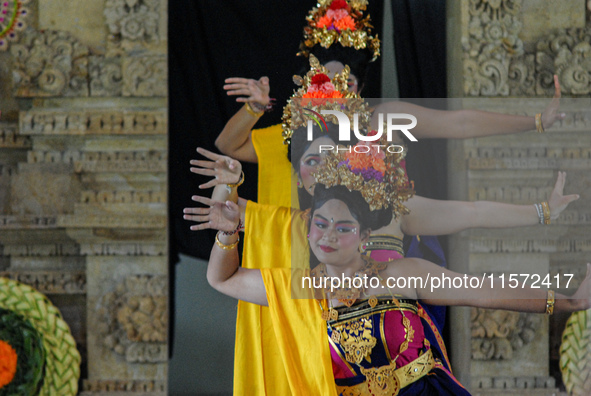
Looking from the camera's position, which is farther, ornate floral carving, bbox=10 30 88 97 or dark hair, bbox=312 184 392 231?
ornate floral carving, bbox=10 30 88 97

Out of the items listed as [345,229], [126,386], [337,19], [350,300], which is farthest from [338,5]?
[126,386]

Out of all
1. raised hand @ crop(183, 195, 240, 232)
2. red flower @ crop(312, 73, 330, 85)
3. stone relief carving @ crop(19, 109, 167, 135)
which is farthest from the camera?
stone relief carving @ crop(19, 109, 167, 135)

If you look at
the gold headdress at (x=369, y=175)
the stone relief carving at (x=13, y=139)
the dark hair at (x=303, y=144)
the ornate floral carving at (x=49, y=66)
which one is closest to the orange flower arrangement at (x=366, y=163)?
the gold headdress at (x=369, y=175)

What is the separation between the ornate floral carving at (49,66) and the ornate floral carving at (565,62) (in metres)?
2.20

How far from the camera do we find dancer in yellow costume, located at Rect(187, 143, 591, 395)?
93.7 inches

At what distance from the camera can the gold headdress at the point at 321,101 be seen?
2.87 m

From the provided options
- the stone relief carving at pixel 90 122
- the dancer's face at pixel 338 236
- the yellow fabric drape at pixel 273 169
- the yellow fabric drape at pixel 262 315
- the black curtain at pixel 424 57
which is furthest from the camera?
the stone relief carving at pixel 90 122

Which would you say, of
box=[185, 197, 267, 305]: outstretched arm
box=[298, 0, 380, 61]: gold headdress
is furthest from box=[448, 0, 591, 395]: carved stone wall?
box=[185, 197, 267, 305]: outstretched arm

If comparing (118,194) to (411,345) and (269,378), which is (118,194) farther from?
(411,345)

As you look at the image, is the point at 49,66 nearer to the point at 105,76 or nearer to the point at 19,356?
the point at 105,76

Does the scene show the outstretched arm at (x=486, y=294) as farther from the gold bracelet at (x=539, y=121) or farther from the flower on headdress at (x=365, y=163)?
the gold bracelet at (x=539, y=121)

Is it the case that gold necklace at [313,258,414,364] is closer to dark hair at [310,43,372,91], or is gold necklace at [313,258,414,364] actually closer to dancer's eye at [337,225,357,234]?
dancer's eye at [337,225,357,234]

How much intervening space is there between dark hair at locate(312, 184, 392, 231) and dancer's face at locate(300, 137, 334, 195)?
0.28 metres

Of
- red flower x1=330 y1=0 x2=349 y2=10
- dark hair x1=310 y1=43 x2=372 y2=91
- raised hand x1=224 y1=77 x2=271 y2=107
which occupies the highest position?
red flower x1=330 y1=0 x2=349 y2=10
